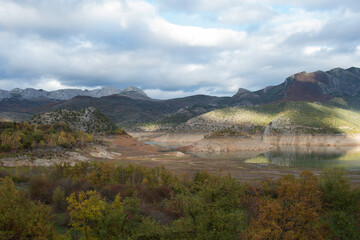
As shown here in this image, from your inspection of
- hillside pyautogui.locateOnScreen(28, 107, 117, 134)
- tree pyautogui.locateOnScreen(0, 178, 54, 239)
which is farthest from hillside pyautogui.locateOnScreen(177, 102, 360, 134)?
tree pyautogui.locateOnScreen(0, 178, 54, 239)

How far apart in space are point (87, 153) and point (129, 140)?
1772 inches

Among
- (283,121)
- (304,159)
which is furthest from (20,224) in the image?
Answer: (283,121)

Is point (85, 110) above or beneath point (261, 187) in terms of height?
above

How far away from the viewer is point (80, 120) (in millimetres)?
124562

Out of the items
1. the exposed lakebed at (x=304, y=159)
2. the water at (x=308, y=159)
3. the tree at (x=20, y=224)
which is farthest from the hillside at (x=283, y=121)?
the tree at (x=20, y=224)

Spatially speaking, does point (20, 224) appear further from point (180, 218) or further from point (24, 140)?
point (24, 140)

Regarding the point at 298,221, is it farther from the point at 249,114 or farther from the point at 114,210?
the point at 249,114

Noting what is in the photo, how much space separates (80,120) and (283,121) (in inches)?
4500

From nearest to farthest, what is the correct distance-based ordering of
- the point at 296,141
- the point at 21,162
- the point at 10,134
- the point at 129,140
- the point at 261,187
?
the point at 261,187 → the point at 21,162 → the point at 10,134 → the point at 129,140 → the point at 296,141

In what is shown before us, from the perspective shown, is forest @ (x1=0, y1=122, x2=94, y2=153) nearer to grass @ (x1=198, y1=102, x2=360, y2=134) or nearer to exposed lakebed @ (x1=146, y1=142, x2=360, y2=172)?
exposed lakebed @ (x1=146, y1=142, x2=360, y2=172)

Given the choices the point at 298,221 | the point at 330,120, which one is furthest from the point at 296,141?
the point at 298,221

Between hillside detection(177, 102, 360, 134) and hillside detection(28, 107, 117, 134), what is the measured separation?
60.8 meters

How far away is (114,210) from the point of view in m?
16.8

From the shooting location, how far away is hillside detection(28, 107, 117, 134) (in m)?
110
